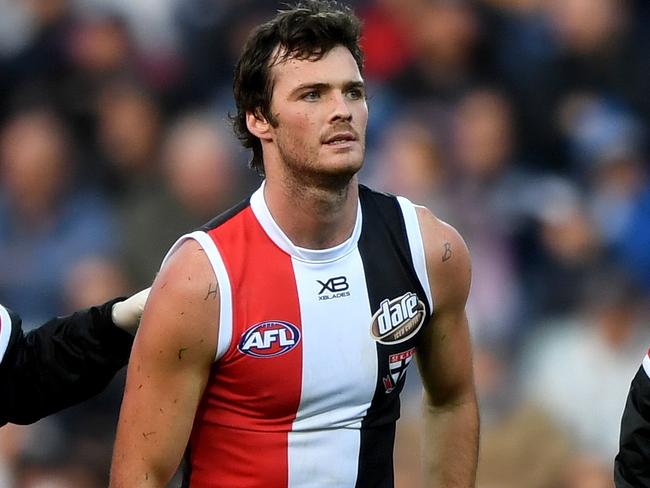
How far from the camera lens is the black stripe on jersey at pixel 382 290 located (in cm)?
368

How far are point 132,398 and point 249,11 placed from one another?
4.16 meters

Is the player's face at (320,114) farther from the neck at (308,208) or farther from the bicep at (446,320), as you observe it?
the bicep at (446,320)

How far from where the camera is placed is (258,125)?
368 cm

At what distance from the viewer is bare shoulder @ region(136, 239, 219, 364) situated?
340cm

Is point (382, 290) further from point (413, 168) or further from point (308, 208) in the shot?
point (413, 168)

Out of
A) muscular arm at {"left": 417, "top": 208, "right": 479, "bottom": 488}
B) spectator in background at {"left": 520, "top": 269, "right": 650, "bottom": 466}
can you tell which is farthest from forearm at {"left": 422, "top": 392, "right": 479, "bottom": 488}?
spectator in background at {"left": 520, "top": 269, "right": 650, "bottom": 466}

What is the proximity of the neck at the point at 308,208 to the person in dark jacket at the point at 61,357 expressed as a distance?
1.61 feet

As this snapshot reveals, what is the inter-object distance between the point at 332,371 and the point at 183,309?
46cm

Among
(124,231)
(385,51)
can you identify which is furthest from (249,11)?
(124,231)

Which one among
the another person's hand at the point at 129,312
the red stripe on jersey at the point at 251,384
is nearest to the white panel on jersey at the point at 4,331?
the another person's hand at the point at 129,312

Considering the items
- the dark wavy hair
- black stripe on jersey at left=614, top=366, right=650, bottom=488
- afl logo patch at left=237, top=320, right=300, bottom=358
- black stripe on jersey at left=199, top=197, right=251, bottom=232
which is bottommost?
black stripe on jersey at left=614, top=366, right=650, bottom=488

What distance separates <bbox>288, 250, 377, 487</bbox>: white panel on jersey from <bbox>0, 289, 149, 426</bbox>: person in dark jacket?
21.0 inches

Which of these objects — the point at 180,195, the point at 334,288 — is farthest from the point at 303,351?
the point at 180,195

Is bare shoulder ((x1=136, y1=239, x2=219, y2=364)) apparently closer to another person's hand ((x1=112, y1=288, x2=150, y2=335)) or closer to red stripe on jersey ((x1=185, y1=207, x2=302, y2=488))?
red stripe on jersey ((x1=185, y1=207, x2=302, y2=488))
